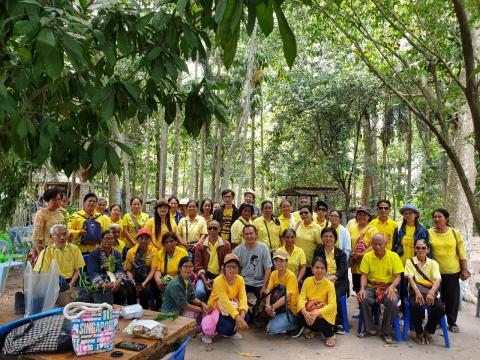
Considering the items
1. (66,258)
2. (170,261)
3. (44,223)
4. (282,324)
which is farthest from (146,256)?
(282,324)

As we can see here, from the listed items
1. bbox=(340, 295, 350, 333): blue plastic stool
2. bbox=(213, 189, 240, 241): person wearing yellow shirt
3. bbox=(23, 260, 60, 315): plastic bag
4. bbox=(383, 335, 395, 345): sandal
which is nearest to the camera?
bbox=(23, 260, 60, 315): plastic bag

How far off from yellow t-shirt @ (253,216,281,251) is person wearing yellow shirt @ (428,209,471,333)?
1.93m

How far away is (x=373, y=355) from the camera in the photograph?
4.18 metres

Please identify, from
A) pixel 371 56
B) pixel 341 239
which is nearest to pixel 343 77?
pixel 371 56

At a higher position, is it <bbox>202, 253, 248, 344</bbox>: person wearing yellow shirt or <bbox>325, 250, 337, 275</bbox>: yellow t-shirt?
<bbox>325, 250, 337, 275</bbox>: yellow t-shirt

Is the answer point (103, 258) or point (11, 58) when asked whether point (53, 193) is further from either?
point (11, 58)

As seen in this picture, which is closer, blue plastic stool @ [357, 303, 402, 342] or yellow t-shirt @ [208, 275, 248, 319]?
yellow t-shirt @ [208, 275, 248, 319]

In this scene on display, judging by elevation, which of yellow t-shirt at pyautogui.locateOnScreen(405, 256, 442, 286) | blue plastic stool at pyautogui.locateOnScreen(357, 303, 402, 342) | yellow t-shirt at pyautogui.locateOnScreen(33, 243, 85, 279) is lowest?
blue plastic stool at pyautogui.locateOnScreen(357, 303, 402, 342)

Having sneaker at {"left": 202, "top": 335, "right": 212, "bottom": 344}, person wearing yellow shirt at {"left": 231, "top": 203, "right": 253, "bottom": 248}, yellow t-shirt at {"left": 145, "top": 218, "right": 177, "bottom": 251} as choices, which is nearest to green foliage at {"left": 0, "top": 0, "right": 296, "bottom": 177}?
sneaker at {"left": 202, "top": 335, "right": 212, "bottom": 344}

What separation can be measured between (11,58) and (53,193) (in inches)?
131

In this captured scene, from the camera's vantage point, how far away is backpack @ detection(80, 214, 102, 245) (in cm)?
505

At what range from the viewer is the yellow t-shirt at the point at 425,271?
15.2 ft

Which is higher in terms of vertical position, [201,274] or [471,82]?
[471,82]

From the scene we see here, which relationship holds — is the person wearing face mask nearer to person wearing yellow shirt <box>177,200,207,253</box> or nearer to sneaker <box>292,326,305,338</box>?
person wearing yellow shirt <box>177,200,207,253</box>
